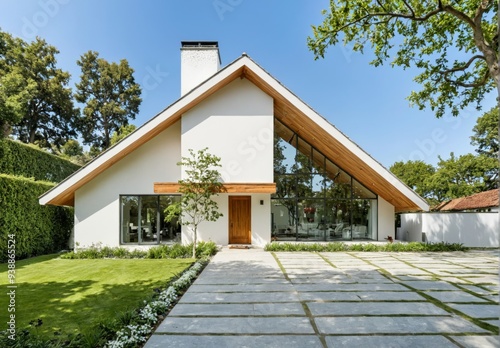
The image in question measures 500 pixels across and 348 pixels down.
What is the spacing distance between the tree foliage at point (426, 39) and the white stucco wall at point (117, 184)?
Result: 7.17 m

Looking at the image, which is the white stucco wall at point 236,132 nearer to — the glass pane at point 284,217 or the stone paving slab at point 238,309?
the glass pane at point 284,217

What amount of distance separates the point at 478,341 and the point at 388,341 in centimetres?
116

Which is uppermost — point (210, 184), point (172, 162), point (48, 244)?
point (172, 162)

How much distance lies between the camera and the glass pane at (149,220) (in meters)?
12.4

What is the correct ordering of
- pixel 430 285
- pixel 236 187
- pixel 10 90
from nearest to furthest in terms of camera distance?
pixel 430 285 < pixel 236 187 < pixel 10 90

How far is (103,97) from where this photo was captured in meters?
34.6

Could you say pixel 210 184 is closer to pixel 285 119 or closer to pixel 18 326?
pixel 285 119

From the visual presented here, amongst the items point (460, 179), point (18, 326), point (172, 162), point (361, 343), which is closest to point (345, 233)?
point (172, 162)

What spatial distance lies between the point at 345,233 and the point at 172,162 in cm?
841

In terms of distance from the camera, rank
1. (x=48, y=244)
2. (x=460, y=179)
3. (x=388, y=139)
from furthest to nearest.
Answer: (x=460, y=179)
(x=388, y=139)
(x=48, y=244)

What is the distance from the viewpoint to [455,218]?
13750 millimetres

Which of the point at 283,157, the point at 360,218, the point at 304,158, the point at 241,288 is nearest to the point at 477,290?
the point at 241,288

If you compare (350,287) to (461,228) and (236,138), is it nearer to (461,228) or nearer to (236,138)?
(236,138)

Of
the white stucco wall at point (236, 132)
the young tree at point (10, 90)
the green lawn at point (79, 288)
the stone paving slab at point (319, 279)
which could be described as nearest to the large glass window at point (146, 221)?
the green lawn at point (79, 288)
